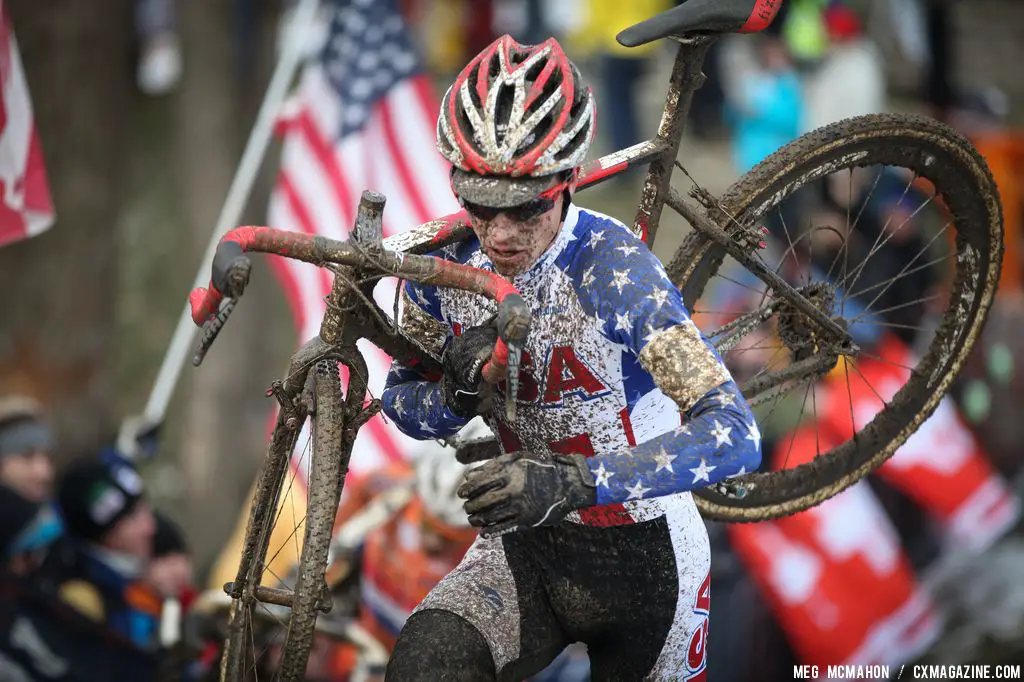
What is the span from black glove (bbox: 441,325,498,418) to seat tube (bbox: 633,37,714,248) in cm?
86

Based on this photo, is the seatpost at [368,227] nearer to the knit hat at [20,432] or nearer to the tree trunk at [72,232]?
the knit hat at [20,432]

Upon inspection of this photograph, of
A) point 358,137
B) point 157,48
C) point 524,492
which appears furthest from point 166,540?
point 157,48

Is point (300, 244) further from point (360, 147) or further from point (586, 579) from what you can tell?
point (360, 147)

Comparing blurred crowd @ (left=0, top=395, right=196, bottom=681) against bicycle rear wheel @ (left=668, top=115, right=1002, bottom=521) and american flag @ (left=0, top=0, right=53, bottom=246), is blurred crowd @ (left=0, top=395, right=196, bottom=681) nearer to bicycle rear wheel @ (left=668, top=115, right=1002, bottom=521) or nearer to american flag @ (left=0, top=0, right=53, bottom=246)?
american flag @ (left=0, top=0, right=53, bottom=246)

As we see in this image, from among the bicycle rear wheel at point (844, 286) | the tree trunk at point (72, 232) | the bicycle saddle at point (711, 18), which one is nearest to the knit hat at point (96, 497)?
the tree trunk at point (72, 232)

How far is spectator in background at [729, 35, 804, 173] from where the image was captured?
42.0 ft

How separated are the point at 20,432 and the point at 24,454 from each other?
0.11 metres

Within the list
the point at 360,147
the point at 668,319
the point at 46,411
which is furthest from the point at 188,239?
the point at 668,319

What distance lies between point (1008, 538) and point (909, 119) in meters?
4.73

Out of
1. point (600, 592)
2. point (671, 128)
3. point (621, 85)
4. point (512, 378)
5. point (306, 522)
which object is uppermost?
point (621, 85)

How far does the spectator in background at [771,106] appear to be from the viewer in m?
12.8

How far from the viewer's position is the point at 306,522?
3.88 metres

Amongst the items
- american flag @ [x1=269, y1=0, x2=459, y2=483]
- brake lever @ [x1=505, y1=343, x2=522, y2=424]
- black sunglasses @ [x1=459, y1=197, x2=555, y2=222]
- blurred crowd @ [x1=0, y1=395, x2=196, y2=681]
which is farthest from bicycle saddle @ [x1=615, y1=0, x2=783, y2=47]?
american flag @ [x1=269, y1=0, x2=459, y2=483]

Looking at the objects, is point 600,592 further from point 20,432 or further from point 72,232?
point 72,232
